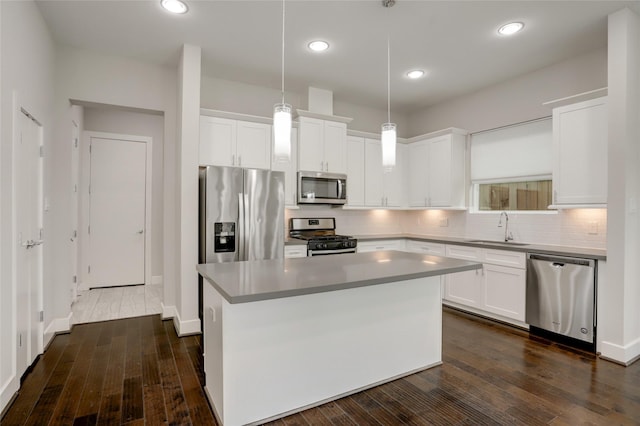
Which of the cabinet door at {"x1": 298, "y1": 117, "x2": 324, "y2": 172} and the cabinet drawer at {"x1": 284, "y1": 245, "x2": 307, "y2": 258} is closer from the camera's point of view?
the cabinet drawer at {"x1": 284, "y1": 245, "x2": 307, "y2": 258}

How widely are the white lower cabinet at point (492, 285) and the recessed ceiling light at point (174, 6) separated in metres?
3.88

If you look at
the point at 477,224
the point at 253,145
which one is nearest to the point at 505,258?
the point at 477,224

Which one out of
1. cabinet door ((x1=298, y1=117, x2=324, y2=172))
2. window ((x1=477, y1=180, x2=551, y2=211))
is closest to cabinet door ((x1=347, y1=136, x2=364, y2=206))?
cabinet door ((x1=298, y1=117, x2=324, y2=172))

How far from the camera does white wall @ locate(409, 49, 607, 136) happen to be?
3.52 m

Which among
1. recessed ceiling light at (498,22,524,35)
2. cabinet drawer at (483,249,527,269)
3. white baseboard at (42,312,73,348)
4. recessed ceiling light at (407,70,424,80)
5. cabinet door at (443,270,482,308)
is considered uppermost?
recessed ceiling light at (407,70,424,80)

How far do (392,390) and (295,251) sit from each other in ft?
6.70

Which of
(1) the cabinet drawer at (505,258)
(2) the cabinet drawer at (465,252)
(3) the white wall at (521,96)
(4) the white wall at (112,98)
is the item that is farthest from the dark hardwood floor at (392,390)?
(3) the white wall at (521,96)

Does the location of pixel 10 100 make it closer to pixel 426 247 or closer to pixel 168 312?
pixel 168 312

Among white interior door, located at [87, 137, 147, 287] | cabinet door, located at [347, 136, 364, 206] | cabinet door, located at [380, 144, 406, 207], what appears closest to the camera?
cabinet door, located at [347, 136, 364, 206]

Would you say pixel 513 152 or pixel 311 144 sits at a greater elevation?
pixel 311 144

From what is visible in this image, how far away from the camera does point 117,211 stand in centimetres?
559

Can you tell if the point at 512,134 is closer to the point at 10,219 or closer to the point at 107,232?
the point at 10,219

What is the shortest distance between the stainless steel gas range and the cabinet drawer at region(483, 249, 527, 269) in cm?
161

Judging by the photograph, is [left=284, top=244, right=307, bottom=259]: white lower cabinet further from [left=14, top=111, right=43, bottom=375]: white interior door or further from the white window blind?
the white window blind
